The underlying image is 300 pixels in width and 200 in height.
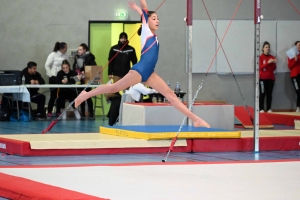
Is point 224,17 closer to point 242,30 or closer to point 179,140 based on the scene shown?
point 242,30

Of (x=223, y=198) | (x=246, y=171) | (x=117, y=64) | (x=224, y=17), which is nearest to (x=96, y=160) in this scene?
(x=246, y=171)

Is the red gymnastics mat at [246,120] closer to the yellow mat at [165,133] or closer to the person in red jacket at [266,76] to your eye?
the yellow mat at [165,133]

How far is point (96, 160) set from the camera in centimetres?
707

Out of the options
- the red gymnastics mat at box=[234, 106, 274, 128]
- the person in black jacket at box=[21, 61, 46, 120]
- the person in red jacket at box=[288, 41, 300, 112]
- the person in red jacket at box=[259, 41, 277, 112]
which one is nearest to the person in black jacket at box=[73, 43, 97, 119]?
the person in black jacket at box=[21, 61, 46, 120]

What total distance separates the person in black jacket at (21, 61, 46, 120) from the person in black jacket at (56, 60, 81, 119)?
1.34ft

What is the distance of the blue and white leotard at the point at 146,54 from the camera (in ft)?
21.0

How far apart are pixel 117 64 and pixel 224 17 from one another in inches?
160

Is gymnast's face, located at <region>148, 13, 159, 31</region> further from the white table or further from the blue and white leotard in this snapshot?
the white table

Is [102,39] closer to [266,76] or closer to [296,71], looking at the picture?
[266,76]

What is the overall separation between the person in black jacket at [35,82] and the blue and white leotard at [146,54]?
7.62 metres

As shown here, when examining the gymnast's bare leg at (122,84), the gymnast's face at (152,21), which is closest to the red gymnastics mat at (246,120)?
the gymnast's face at (152,21)

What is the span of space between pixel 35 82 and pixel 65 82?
694mm

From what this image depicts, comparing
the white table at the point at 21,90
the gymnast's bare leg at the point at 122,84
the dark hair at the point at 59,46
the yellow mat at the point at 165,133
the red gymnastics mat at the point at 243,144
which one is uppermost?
the dark hair at the point at 59,46

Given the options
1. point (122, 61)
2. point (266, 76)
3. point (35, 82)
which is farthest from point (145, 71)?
point (266, 76)
